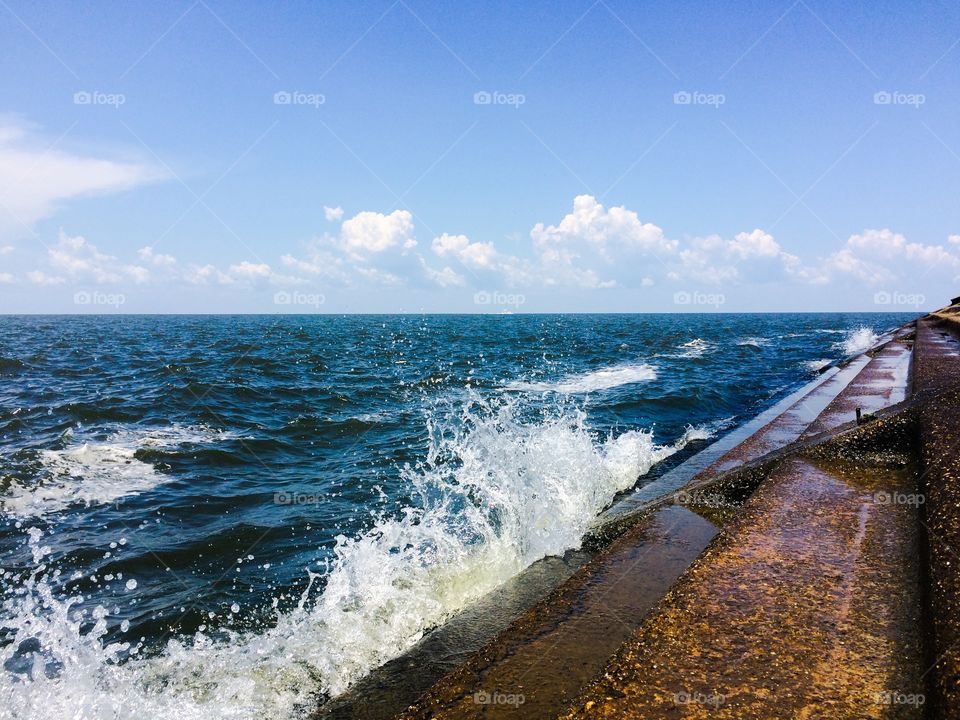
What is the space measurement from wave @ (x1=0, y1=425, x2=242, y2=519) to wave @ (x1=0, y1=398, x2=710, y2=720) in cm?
99

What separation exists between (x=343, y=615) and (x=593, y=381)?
14473 mm

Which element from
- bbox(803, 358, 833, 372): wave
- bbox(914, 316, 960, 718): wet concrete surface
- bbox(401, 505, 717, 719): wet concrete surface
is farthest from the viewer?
bbox(803, 358, 833, 372): wave

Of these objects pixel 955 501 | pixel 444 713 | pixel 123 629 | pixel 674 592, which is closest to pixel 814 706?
pixel 674 592

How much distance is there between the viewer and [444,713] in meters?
2.06

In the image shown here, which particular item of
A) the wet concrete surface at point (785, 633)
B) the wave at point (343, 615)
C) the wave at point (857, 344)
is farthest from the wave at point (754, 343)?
the wet concrete surface at point (785, 633)

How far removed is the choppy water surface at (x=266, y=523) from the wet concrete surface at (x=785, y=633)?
1.81m

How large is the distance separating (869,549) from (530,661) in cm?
168

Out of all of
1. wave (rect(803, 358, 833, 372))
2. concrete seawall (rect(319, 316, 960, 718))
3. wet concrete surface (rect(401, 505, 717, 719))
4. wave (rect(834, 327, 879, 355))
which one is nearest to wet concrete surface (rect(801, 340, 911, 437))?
concrete seawall (rect(319, 316, 960, 718))

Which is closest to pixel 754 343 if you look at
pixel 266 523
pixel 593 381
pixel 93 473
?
pixel 593 381

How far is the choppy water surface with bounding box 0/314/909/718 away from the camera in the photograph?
3557 millimetres

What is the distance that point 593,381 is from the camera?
1762cm

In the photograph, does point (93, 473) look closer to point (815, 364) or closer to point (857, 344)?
point (815, 364)

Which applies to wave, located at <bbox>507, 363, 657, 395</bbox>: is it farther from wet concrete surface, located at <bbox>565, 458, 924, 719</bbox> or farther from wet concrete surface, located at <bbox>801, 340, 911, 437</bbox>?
wet concrete surface, located at <bbox>565, 458, 924, 719</bbox>

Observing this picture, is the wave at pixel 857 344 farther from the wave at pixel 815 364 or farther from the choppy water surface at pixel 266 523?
the choppy water surface at pixel 266 523
